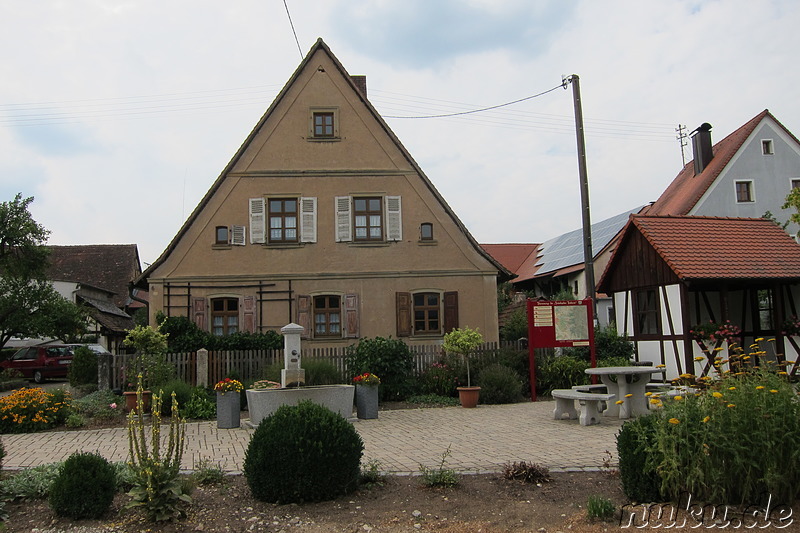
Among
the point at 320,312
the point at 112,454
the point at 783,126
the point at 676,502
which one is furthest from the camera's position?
the point at 783,126

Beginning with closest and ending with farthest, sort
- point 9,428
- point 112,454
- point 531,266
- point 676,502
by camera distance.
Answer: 1. point 676,502
2. point 112,454
3. point 9,428
4. point 531,266

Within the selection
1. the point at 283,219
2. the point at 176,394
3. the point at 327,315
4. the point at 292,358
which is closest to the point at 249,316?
the point at 327,315

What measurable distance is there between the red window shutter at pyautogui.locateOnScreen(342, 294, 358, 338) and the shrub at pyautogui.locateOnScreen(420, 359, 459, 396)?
14.4ft

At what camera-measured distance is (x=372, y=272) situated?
21109mm

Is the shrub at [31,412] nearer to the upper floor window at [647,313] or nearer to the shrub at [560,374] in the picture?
the shrub at [560,374]

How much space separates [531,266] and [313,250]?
25496 millimetres

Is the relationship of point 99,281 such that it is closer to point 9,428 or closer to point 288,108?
point 288,108

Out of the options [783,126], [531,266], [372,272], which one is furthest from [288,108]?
[531,266]

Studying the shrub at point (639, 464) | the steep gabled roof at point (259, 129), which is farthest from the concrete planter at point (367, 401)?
the steep gabled roof at point (259, 129)

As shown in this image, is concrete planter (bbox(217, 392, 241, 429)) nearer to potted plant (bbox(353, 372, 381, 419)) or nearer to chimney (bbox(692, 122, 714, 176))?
potted plant (bbox(353, 372, 381, 419))

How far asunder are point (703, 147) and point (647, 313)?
16.4 m

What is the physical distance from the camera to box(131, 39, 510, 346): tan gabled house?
20719 mm

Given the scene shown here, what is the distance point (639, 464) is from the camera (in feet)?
19.4

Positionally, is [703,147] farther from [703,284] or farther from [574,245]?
[703,284]
